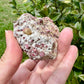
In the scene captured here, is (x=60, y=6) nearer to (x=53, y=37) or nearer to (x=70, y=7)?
(x=70, y=7)

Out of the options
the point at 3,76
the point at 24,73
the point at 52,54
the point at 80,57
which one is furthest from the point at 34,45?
the point at 80,57

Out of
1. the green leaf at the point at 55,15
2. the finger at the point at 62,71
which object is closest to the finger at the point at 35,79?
the finger at the point at 62,71

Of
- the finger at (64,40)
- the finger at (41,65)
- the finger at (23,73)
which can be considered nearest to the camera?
the finger at (64,40)

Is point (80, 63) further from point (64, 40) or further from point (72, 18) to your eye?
point (72, 18)

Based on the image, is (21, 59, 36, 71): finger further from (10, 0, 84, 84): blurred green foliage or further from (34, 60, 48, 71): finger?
(10, 0, 84, 84): blurred green foliage

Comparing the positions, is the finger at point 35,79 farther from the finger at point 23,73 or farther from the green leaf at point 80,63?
the green leaf at point 80,63

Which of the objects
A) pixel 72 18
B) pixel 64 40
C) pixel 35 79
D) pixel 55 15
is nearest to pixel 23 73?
pixel 35 79
